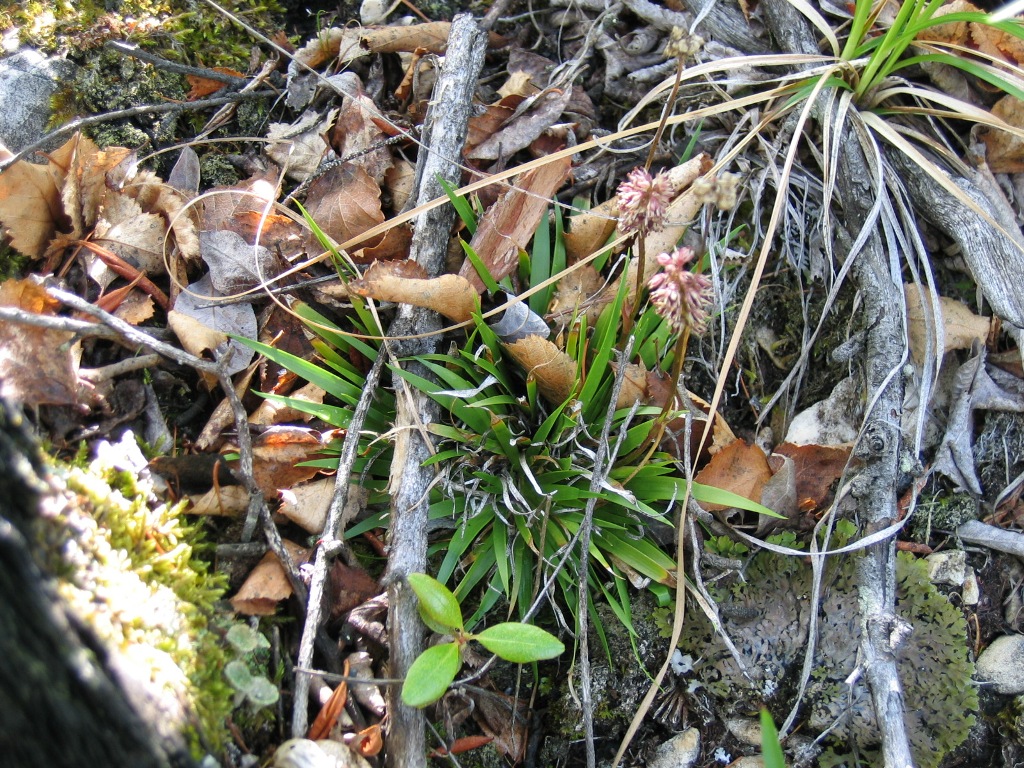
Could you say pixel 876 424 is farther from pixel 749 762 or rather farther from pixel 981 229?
pixel 749 762

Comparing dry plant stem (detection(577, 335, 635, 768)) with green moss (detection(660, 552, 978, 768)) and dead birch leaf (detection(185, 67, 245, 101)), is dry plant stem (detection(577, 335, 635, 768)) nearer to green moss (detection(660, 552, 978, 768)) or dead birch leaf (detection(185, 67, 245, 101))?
green moss (detection(660, 552, 978, 768))

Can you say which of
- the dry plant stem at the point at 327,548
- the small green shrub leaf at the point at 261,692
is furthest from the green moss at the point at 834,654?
the small green shrub leaf at the point at 261,692

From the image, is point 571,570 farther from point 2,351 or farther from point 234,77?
point 234,77

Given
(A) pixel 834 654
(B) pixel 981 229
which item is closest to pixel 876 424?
(A) pixel 834 654

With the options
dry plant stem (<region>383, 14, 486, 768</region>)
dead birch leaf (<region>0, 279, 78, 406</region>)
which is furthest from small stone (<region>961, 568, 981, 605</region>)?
dead birch leaf (<region>0, 279, 78, 406</region>)

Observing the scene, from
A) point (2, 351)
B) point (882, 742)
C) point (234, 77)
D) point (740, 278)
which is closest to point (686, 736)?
point (882, 742)

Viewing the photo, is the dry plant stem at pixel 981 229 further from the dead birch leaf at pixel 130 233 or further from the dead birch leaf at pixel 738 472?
the dead birch leaf at pixel 130 233

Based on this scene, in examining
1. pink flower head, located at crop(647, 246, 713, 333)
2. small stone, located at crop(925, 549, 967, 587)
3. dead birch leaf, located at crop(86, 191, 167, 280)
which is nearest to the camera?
pink flower head, located at crop(647, 246, 713, 333)
